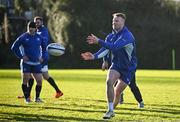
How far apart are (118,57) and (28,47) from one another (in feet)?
12.9

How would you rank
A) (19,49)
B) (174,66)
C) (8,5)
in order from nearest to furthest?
(19,49), (174,66), (8,5)

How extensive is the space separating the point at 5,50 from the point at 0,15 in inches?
443

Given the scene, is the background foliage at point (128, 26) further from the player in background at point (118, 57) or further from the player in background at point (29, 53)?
the player in background at point (118, 57)

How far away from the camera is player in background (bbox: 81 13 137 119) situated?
1000cm

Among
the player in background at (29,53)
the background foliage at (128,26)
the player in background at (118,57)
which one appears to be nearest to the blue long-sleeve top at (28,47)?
the player in background at (29,53)

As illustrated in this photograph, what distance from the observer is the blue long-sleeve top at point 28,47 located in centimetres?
1349

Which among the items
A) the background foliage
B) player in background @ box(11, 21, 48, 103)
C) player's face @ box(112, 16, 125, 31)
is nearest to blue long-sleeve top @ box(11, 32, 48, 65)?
player in background @ box(11, 21, 48, 103)

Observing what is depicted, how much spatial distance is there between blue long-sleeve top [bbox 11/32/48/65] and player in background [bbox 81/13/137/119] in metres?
3.57

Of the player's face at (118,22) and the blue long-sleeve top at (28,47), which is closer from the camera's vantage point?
the player's face at (118,22)

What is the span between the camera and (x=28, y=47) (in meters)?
13.6

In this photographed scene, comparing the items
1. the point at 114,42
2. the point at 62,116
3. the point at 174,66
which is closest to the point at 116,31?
the point at 114,42

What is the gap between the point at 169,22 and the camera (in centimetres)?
5300

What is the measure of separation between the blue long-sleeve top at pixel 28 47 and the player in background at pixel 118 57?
357cm

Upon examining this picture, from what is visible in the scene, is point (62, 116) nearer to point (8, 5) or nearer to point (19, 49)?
point (19, 49)
